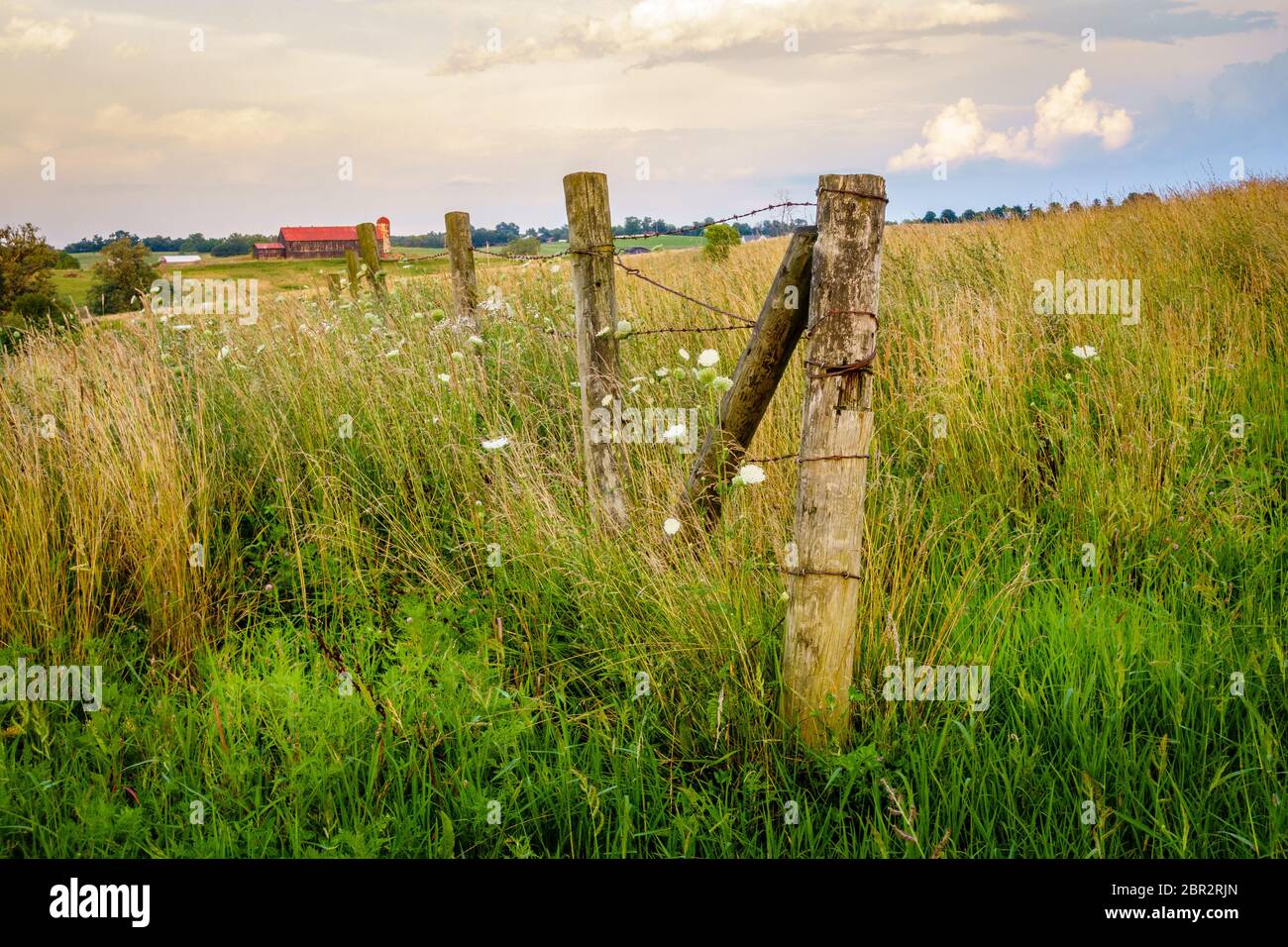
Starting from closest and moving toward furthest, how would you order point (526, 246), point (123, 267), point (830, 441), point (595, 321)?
point (830, 441)
point (595, 321)
point (526, 246)
point (123, 267)

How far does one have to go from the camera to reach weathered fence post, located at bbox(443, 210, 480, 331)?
267 inches

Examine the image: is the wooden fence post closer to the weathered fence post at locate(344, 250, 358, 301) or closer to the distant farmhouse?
the weathered fence post at locate(344, 250, 358, 301)

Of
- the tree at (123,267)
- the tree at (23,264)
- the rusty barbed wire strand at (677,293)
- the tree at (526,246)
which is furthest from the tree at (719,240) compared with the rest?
the tree at (23,264)

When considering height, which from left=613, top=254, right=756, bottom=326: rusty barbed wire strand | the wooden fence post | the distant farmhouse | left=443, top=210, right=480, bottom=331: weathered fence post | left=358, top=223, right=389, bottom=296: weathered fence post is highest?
the distant farmhouse

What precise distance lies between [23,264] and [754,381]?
27777 mm

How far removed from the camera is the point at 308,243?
44500 mm

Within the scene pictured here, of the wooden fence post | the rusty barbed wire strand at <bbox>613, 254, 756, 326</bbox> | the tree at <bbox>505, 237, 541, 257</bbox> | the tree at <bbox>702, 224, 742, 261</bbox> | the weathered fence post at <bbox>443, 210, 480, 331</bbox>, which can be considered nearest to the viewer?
the wooden fence post

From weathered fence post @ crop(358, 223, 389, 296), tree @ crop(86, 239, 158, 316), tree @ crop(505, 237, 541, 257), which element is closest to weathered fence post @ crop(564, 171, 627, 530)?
tree @ crop(505, 237, 541, 257)

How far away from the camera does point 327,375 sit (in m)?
5.14

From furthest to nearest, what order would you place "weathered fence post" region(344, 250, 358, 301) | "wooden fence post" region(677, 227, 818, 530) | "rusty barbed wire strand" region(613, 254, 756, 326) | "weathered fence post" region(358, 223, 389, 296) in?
"weathered fence post" region(358, 223, 389, 296) < "weathered fence post" region(344, 250, 358, 301) < "rusty barbed wire strand" region(613, 254, 756, 326) < "wooden fence post" region(677, 227, 818, 530)

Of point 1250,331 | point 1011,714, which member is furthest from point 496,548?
point 1250,331

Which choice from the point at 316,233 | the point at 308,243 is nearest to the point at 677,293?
the point at 308,243

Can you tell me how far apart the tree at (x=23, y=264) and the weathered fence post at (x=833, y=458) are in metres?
25.6

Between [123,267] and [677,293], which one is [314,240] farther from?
[677,293]
